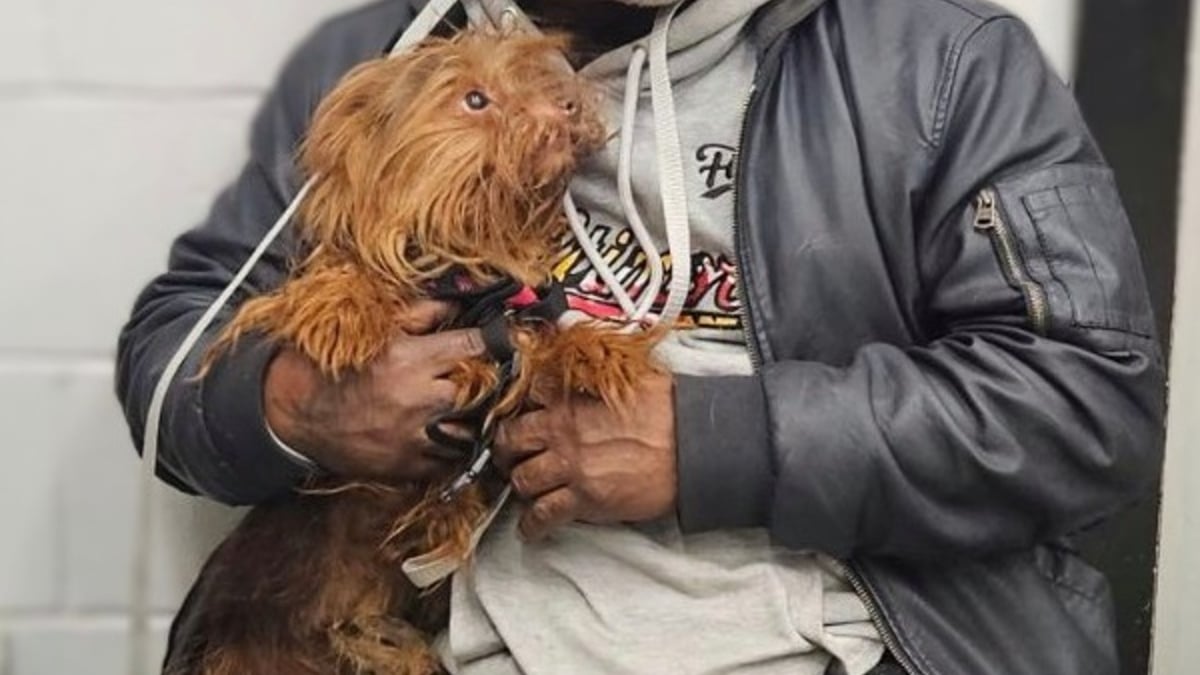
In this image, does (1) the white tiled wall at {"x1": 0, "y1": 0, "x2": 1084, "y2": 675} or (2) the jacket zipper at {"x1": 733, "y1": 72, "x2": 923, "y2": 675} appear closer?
(2) the jacket zipper at {"x1": 733, "y1": 72, "x2": 923, "y2": 675}

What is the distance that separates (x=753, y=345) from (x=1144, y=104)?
452mm

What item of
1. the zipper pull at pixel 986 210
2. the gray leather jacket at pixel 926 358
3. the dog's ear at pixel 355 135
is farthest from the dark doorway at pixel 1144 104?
the dog's ear at pixel 355 135

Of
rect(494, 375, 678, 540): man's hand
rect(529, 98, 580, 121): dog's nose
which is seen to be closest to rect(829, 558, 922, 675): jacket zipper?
rect(494, 375, 678, 540): man's hand

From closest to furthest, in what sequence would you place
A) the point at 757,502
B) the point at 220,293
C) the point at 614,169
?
the point at 757,502 → the point at 614,169 → the point at 220,293

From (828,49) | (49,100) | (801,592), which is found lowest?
(801,592)

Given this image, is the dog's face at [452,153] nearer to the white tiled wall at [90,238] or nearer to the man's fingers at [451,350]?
the man's fingers at [451,350]

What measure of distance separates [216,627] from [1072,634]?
2.00 ft

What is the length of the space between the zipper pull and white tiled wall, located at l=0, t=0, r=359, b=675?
55 cm

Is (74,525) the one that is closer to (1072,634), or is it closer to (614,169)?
(614,169)

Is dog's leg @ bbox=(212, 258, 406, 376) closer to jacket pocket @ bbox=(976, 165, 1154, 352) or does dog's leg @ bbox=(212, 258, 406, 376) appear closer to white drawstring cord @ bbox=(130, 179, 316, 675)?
white drawstring cord @ bbox=(130, 179, 316, 675)

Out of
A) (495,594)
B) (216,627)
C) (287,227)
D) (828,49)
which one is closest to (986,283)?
(828,49)

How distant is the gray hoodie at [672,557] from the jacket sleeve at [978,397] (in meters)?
0.04

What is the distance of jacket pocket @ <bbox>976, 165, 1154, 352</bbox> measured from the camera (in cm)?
122

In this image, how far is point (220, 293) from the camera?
143 cm
